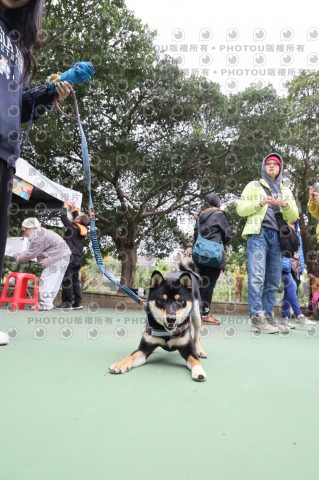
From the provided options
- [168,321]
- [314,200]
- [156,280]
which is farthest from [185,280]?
[314,200]

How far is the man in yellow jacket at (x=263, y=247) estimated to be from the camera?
13.3 ft

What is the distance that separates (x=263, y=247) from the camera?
13.4ft

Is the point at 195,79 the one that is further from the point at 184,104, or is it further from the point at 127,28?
the point at 127,28

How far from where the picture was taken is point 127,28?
29.2 feet

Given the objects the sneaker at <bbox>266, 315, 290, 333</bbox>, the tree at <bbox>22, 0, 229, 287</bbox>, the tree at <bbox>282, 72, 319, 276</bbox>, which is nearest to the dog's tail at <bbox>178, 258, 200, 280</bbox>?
the sneaker at <bbox>266, 315, 290, 333</bbox>

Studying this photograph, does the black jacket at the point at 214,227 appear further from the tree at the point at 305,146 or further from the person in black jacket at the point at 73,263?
the tree at the point at 305,146

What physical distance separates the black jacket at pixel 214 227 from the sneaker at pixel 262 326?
118 cm

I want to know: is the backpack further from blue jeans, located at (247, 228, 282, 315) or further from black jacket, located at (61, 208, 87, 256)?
black jacket, located at (61, 208, 87, 256)

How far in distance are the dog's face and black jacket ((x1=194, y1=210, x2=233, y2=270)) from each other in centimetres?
273

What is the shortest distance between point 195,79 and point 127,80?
12.2 ft

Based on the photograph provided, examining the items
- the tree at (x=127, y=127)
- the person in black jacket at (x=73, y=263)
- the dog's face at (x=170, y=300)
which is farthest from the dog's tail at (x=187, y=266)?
the tree at (x=127, y=127)

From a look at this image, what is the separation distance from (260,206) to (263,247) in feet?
1.65

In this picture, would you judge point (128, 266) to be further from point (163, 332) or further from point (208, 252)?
point (163, 332)

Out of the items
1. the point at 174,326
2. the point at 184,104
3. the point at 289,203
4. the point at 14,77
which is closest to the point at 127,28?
the point at 184,104
